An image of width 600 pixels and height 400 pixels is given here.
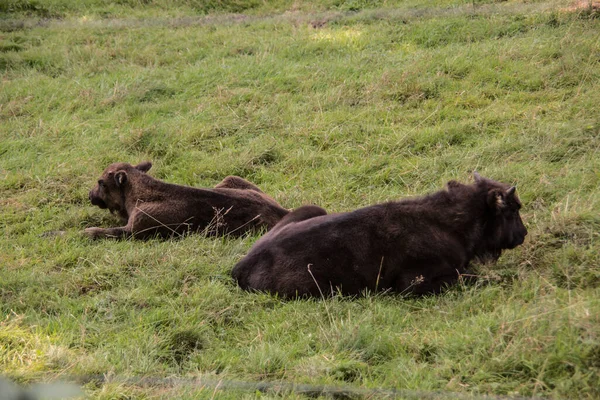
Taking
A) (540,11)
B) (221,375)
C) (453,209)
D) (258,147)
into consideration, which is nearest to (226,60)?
(258,147)

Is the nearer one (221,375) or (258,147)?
(221,375)

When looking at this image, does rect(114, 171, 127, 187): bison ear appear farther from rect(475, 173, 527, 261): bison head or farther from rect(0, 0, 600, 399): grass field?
rect(475, 173, 527, 261): bison head

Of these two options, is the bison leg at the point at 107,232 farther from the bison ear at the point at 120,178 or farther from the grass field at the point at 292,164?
the bison ear at the point at 120,178

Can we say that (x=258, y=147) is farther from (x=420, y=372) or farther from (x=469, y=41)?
(x=420, y=372)

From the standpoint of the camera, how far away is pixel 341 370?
18.5ft

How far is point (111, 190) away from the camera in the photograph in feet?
33.2

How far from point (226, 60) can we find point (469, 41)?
433cm

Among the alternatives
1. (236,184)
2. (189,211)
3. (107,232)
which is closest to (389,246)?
(189,211)

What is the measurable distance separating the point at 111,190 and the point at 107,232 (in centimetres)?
90

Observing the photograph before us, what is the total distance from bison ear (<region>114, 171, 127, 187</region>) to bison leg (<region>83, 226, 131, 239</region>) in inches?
30.2

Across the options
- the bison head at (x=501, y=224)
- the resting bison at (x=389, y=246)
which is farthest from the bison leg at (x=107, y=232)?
the bison head at (x=501, y=224)

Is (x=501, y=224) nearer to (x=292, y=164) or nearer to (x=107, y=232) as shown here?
(x=292, y=164)

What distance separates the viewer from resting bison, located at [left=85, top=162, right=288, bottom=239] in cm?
912

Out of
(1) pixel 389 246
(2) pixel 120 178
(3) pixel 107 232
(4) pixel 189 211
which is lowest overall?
(3) pixel 107 232
